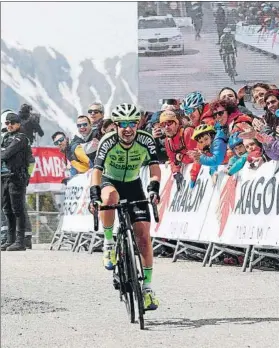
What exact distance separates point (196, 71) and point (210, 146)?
68.2 feet

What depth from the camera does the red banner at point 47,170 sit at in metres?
27.1

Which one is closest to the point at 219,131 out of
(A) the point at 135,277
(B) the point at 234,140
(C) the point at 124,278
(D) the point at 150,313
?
(B) the point at 234,140

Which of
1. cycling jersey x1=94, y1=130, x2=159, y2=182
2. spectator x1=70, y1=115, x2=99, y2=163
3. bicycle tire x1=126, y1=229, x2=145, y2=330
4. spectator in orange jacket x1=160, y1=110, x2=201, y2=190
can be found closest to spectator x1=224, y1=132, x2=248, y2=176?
spectator in orange jacket x1=160, y1=110, x2=201, y2=190

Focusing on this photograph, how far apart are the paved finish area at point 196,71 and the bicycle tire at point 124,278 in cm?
2285

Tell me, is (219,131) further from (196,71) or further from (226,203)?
(196,71)

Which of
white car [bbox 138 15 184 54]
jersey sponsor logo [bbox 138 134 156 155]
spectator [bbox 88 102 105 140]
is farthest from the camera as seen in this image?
white car [bbox 138 15 184 54]

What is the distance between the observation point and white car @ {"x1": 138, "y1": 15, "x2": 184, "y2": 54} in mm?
33781

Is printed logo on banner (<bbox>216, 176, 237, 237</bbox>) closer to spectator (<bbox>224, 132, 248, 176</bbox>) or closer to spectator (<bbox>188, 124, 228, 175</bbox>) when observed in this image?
spectator (<bbox>224, 132, 248, 176</bbox>)

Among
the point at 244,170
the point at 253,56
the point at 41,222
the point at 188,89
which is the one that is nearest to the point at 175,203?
the point at 244,170

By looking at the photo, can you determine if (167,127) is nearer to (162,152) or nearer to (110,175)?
(162,152)

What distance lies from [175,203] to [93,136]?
2.81 metres

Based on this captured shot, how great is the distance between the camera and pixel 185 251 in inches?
566

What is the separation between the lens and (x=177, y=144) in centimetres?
1427

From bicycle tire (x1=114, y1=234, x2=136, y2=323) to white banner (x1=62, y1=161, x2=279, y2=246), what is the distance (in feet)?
11.1
